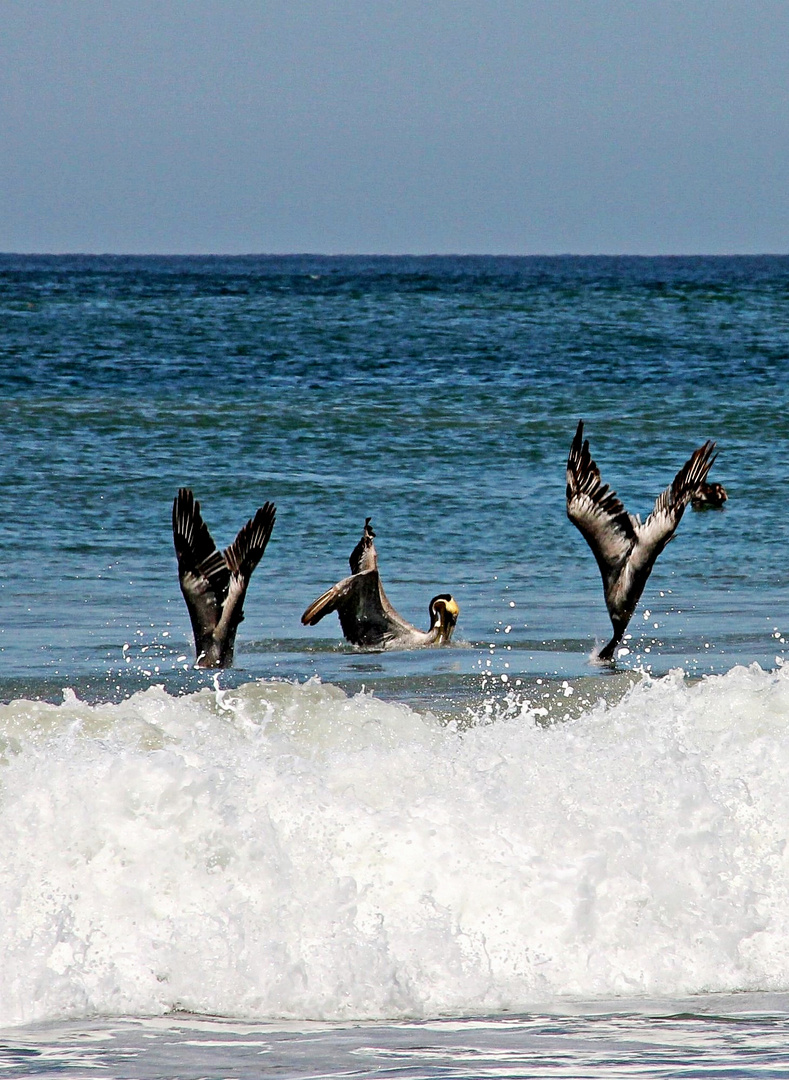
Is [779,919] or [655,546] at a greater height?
[655,546]

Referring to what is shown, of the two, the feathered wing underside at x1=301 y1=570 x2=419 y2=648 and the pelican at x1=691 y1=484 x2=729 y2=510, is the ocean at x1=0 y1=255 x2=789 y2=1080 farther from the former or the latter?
the pelican at x1=691 y1=484 x2=729 y2=510

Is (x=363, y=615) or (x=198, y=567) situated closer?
(x=198, y=567)

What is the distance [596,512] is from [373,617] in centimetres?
138

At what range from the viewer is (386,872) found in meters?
5.64

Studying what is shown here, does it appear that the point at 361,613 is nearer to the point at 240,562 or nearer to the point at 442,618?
the point at 442,618

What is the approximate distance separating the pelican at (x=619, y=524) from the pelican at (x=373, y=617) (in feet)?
2.94

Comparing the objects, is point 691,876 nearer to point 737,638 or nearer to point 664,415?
point 737,638

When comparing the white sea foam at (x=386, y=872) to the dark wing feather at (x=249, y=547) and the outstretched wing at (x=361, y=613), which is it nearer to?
the dark wing feather at (x=249, y=547)

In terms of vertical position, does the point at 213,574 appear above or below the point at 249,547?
below

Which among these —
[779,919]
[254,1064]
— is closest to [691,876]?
[779,919]

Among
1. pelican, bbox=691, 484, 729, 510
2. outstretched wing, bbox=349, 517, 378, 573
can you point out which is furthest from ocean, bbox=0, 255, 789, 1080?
outstretched wing, bbox=349, 517, 378, 573

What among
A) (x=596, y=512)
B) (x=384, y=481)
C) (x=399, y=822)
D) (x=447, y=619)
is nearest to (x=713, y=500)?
(x=384, y=481)

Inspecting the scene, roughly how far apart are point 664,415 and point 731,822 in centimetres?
1768

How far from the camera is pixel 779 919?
5652mm
